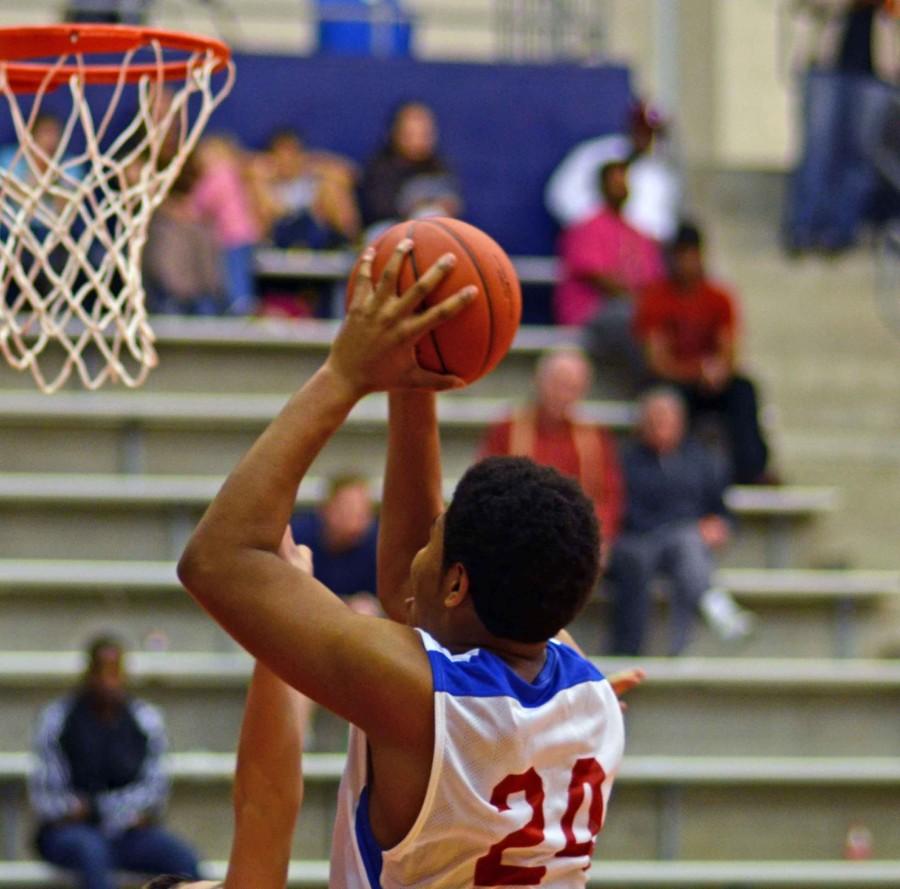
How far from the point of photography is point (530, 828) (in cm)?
277

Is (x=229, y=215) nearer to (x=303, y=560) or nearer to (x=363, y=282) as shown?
(x=303, y=560)

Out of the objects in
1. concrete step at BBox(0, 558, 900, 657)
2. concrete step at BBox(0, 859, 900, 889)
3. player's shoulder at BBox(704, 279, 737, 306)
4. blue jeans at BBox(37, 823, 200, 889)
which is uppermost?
player's shoulder at BBox(704, 279, 737, 306)

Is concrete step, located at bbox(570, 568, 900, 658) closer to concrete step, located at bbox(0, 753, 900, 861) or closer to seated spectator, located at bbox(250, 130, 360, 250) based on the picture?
concrete step, located at bbox(0, 753, 900, 861)

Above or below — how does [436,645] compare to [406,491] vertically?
below

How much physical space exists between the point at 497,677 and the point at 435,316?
0.51 meters

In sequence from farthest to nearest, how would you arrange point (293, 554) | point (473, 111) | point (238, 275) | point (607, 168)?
point (473, 111)
point (607, 168)
point (238, 275)
point (293, 554)

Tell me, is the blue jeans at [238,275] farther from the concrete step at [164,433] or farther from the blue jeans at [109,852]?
the blue jeans at [109,852]

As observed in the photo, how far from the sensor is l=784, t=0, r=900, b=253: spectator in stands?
402 inches

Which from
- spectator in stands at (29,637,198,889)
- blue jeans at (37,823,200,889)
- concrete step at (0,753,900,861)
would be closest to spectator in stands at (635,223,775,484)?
concrete step at (0,753,900,861)

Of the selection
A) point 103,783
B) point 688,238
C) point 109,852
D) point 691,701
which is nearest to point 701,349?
point 688,238

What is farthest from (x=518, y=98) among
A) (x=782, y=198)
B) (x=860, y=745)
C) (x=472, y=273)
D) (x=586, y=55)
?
(x=472, y=273)

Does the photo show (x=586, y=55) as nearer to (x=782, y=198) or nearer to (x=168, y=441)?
(x=782, y=198)

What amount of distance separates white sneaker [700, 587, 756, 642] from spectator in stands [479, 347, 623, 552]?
48 centimetres

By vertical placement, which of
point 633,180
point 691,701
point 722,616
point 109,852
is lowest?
point 109,852
